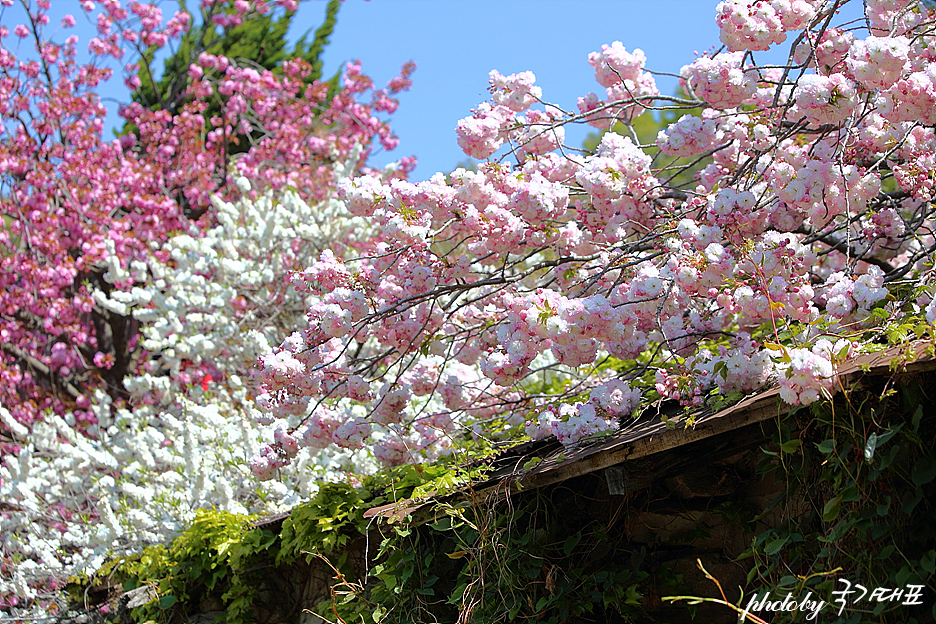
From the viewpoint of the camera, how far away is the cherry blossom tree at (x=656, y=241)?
3.13m

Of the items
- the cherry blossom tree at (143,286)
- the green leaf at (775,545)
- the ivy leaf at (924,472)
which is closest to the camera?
the ivy leaf at (924,472)

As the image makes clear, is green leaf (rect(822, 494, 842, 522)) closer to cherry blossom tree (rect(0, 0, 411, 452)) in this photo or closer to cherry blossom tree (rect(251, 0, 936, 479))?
cherry blossom tree (rect(251, 0, 936, 479))

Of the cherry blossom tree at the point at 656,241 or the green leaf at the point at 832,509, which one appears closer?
the green leaf at the point at 832,509

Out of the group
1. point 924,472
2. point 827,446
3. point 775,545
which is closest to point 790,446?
point 827,446

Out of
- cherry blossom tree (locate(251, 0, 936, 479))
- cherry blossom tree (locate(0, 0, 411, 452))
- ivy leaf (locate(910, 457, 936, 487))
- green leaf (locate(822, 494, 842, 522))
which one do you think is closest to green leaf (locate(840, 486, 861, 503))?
green leaf (locate(822, 494, 842, 522))

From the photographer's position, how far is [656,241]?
3.97 metres

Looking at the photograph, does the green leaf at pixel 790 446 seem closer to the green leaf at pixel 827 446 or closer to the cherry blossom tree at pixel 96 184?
the green leaf at pixel 827 446

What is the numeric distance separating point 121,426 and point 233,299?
1.53 metres

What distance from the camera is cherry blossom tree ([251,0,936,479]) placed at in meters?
3.13

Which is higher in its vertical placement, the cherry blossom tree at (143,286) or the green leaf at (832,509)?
the cherry blossom tree at (143,286)

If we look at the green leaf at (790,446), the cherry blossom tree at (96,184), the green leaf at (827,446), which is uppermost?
the cherry blossom tree at (96,184)

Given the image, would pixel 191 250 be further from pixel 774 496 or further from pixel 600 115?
pixel 774 496

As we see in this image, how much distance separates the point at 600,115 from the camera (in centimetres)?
461

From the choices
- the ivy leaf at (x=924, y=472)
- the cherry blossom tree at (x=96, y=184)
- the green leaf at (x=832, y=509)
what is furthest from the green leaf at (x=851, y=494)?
the cherry blossom tree at (x=96, y=184)
